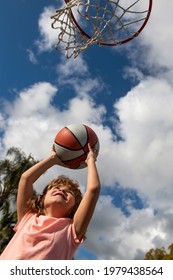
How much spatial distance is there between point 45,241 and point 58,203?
411 mm

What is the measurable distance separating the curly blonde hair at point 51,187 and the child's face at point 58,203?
8 centimetres

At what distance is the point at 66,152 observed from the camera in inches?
170

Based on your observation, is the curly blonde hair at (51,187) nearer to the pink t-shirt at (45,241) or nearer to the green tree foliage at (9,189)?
the pink t-shirt at (45,241)

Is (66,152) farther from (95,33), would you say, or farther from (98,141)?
(95,33)

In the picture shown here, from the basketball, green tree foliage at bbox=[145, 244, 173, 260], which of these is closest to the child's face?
the basketball

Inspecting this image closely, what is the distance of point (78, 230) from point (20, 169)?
14.0m

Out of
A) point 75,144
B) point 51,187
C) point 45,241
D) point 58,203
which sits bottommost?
point 45,241

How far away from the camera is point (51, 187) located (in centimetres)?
345

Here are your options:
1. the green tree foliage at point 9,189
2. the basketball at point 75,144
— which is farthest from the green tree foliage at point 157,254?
the basketball at point 75,144

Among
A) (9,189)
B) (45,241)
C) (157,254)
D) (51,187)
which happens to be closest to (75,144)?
(51,187)

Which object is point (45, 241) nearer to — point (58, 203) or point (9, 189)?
point (58, 203)

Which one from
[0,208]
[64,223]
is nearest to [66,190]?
[64,223]

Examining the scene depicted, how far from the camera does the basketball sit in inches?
170
